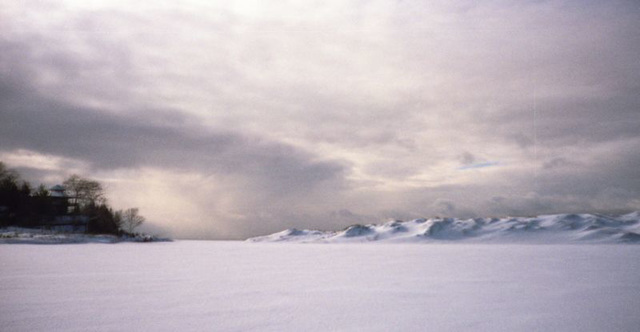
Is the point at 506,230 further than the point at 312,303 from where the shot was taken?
Yes

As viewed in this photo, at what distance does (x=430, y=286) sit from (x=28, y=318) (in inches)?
288

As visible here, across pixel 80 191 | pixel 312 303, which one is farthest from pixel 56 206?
pixel 312 303

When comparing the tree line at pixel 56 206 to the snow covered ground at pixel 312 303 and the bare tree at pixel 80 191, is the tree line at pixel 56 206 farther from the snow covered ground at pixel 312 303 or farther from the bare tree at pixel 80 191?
the snow covered ground at pixel 312 303

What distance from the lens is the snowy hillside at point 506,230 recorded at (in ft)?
191

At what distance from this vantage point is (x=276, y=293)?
23.2 ft

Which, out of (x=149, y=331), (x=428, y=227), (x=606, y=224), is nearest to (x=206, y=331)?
(x=149, y=331)

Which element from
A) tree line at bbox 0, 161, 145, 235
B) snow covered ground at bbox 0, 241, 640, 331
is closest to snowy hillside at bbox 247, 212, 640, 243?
tree line at bbox 0, 161, 145, 235

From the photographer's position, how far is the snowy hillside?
58247mm

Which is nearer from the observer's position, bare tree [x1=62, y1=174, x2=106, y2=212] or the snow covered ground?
the snow covered ground

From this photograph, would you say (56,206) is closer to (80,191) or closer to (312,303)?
(80,191)

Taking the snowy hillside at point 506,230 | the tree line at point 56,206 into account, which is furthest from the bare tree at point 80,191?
the snowy hillside at point 506,230

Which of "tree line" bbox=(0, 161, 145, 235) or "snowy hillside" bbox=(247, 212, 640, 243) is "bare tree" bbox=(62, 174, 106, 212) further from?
"snowy hillside" bbox=(247, 212, 640, 243)

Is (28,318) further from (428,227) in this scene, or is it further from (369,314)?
(428,227)

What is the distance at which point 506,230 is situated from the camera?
213 ft
